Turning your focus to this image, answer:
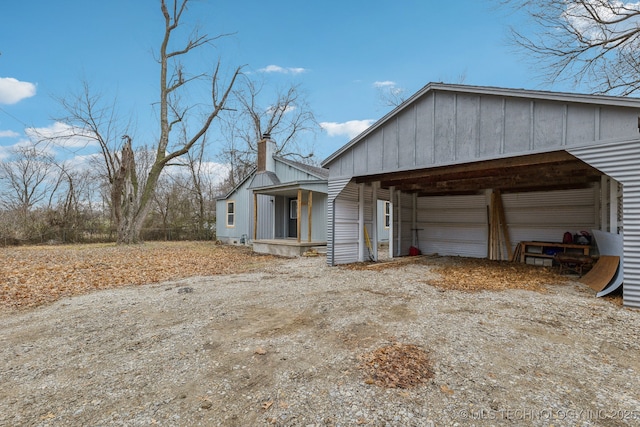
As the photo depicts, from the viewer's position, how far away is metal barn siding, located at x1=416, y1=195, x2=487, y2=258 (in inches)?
416

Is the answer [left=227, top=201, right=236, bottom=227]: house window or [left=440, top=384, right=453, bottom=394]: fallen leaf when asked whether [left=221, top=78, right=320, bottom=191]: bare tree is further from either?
[left=440, top=384, right=453, bottom=394]: fallen leaf

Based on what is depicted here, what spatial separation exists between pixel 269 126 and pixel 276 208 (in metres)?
12.3

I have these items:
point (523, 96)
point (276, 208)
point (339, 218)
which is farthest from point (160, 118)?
point (523, 96)

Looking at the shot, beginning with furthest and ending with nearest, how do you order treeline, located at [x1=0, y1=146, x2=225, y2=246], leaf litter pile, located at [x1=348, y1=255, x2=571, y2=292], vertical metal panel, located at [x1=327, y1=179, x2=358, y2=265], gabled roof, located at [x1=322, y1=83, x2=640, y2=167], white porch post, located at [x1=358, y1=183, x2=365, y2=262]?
treeline, located at [x1=0, y1=146, x2=225, y2=246] < white porch post, located at [x1=358, y1=183, x2=365, y2=262] < vertical metal panel, located at [x1=327, y1=179, x2=358, y2=265] < leaf litter pile, located at [x1=348, y1=255, x2=571, y2=292] < gabled roof, located at [x1=322, y1=83, x2=640, y2=167]

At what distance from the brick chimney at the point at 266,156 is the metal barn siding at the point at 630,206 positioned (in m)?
11.8

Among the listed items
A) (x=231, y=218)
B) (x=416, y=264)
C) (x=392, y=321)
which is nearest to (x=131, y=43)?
(x=231, y=218)

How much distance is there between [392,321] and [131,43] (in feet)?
54.6

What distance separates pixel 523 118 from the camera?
5.72m

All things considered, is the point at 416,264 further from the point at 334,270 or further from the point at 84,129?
the point at 84,129

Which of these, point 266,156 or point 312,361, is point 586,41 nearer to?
point 266,156

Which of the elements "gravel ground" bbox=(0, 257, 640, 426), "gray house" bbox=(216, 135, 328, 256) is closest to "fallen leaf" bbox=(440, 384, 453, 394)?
"gravel ground" bbox=(0, 257, 640, 426)

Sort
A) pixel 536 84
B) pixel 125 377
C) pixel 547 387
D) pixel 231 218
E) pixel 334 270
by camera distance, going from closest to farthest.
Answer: pixel 547 387 → pixel 125 377 → pixel 334 270 → pixel 536 84 → pixel 231 218

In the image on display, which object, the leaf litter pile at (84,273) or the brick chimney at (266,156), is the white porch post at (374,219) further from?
the brick chimney at (266,156)

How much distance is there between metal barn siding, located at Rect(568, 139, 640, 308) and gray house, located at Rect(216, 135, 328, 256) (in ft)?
26.2
